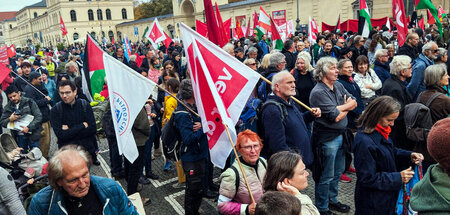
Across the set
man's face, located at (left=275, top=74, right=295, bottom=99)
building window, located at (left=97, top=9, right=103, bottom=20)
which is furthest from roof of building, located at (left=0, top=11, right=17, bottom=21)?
man's face, located at (left=275, top=74, right=295, bottom=99)

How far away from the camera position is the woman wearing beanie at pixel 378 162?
280 cm

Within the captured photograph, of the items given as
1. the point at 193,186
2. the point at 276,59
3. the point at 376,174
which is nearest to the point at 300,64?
the point at 276,59

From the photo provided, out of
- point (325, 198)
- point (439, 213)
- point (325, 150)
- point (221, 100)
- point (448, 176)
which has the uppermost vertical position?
point (221, 100)

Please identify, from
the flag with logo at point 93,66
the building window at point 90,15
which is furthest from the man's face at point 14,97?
the building window at point 90,15

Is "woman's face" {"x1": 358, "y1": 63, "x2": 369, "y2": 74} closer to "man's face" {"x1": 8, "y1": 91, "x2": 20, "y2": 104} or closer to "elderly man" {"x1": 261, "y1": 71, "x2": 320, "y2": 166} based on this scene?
"elderly man" {"x1": 261, "y1": 71, "x2": 320, "y2": 166}

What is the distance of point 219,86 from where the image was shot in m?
3.04

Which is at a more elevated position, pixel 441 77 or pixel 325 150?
pixel 441 77

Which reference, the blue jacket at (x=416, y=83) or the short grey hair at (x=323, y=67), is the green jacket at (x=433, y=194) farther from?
the blue jacket at (x=416, y=83)

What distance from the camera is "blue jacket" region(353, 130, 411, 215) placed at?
279cm

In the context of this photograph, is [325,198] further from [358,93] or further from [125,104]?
[125,104]

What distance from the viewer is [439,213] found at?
5.53 feet

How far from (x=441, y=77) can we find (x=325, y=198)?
190cm

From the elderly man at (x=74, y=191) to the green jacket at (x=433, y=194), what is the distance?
1.91 metres

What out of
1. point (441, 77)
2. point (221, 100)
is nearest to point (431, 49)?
point (441, 77)
